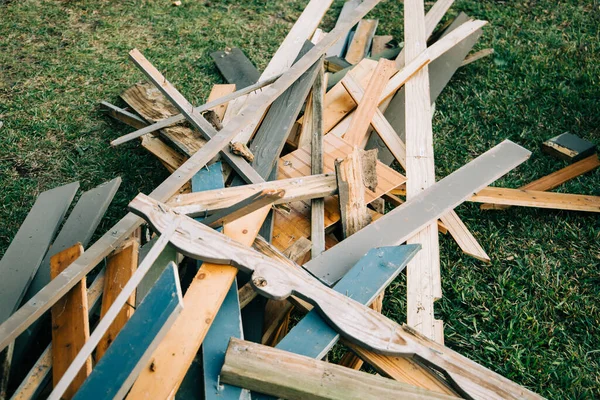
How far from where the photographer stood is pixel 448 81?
4.43m

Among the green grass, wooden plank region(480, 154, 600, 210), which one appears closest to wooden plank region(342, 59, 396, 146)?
the green grass

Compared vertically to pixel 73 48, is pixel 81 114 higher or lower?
lower

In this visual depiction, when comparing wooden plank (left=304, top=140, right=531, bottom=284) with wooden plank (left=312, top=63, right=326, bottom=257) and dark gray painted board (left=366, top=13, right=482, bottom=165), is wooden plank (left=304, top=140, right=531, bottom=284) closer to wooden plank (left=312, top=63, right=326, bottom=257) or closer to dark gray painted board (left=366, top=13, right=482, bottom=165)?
wooden plank (left=312, top=63, right=326, bottom=257)

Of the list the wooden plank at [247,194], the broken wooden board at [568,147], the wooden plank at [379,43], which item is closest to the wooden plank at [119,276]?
the wooden plank at [247,194]

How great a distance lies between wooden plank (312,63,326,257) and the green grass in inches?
23.1

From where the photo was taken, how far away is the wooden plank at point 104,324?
5.41 ft

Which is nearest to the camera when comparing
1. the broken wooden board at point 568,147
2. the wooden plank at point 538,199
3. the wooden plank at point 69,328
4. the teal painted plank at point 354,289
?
the wooden plank at point 69,328

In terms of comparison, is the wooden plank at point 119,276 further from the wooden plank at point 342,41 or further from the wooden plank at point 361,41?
the wooden plank at point 361,41

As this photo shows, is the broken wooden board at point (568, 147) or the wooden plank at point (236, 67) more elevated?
the wooden plank at point (236, 67)

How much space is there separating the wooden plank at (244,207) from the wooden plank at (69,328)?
2.19 feet

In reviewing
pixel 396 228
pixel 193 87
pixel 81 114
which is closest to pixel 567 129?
pixel 396 228

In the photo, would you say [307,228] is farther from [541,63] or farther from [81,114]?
[541,63]

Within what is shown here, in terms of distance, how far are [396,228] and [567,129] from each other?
230 cm

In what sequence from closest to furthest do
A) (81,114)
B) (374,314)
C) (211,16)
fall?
(374,314), (81,114), (211,16)
